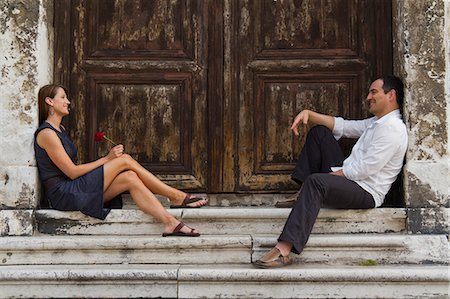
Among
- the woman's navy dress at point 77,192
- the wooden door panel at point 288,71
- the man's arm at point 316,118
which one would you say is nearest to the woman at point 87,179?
the woman's navy dress at point 77,192

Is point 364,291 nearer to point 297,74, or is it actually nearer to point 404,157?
point 404,157

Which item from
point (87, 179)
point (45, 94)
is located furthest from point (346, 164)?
point (45, 94)

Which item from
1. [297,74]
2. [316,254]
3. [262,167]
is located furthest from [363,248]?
[297,74]

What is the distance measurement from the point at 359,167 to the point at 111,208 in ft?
6.24

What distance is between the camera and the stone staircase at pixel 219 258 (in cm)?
451

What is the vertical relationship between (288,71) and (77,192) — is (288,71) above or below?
above

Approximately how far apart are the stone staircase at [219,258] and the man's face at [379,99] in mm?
769

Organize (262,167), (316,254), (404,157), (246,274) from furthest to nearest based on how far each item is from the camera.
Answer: (262,167) → (404,157) → (316,254) → (246,274)

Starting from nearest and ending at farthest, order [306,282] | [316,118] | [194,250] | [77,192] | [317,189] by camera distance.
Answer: [306,282] → [317,189] → [194,250] → [77,192] → [316,118]

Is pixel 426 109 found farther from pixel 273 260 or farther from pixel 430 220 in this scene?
pixel 273 260

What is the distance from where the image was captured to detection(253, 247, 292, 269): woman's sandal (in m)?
4.55

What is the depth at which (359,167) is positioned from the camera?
489 cm

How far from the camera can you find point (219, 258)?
15.7ft

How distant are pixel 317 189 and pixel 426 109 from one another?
1129mm
